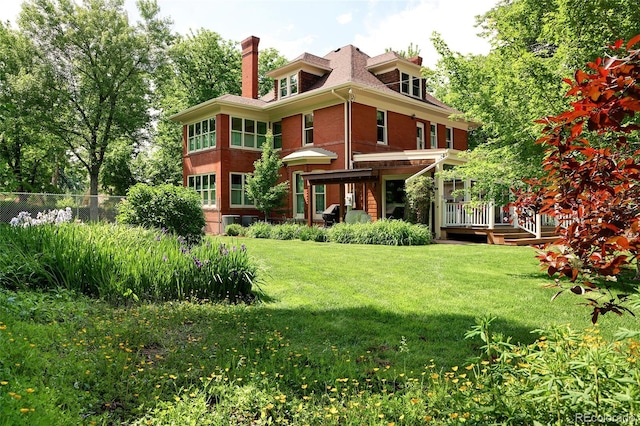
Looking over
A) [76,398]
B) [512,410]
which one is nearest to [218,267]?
[76,398]

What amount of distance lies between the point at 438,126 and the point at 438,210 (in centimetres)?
924

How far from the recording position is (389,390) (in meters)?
3.23

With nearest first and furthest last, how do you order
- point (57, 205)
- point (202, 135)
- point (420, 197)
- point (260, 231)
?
point (57, 205)
point (420, 197)
point (260, 231)
point (202, 135)

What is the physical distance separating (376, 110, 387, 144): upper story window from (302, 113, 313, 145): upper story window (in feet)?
10.5

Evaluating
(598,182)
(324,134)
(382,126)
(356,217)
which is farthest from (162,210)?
(382,126)

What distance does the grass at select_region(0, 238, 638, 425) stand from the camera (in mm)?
2820

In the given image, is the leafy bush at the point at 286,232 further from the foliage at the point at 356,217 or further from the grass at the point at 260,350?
the grass at the point at 260,350

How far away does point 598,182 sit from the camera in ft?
6.19

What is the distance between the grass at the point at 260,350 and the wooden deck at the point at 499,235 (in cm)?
717

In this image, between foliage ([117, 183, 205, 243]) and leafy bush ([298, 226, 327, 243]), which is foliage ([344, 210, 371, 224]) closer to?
leafy bush ([298, 226, 327, 243])

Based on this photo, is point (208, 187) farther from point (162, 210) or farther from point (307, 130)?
point (162, 210)

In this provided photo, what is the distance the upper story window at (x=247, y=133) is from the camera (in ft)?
73.4

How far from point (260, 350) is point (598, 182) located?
302 centimetres

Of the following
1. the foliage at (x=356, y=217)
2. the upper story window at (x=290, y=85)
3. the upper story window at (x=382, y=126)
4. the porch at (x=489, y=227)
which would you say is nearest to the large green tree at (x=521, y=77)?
the porch at (x=489, y=227)
